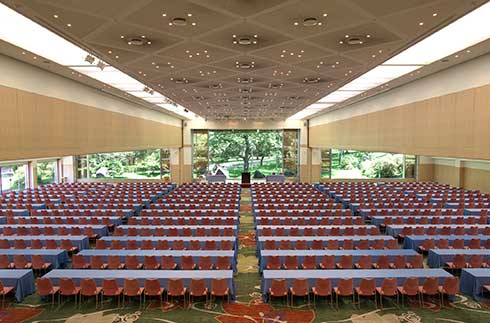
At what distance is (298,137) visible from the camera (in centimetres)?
4081

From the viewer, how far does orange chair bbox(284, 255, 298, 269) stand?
9422 mm

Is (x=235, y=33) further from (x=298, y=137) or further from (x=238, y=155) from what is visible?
(x=238, y=155)

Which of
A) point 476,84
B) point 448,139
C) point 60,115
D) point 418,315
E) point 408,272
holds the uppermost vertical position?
point 476,84

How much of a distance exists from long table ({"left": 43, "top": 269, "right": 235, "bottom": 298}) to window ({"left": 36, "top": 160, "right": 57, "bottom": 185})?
23639 mm

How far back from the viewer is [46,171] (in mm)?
30047

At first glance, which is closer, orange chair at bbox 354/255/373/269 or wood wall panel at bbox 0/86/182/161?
orange chair at bbox 354/255/373/269

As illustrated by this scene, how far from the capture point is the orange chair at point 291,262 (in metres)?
9.42

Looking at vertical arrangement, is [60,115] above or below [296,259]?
above

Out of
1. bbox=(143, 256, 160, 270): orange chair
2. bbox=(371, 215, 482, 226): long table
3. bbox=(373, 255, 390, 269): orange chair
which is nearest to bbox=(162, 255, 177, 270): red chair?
bbox=(143, 256, 160, 270): orange chair

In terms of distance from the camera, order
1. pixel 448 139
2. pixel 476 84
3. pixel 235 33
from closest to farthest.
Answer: pixel 235 33
pixel 476 84
pixel 448 139

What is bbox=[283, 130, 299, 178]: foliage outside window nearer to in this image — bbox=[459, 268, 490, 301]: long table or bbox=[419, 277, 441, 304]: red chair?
bbox=[459, 268, 490, 301]: long table

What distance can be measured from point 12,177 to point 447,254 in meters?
27.7

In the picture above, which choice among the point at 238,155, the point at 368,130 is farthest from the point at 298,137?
the point at 368,130

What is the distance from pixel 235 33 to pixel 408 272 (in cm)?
734
